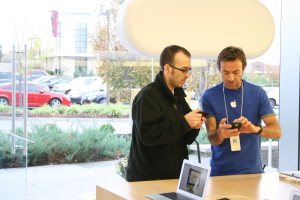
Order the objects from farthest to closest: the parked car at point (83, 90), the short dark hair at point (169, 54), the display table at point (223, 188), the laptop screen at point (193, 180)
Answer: the parked car at point (83, 90) < the short dark hair at point (169, 54) < the display table at point (223, 188) < the laptop screen at point (193, 180)

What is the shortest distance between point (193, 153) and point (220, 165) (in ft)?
8.82

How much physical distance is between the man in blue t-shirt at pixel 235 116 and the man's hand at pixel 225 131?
0.01 m

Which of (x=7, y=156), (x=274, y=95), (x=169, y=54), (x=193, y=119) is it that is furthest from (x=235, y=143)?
(x=274, y=95)

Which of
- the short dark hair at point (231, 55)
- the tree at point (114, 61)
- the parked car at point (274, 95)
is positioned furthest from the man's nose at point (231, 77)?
the parked car at point (274, 95)

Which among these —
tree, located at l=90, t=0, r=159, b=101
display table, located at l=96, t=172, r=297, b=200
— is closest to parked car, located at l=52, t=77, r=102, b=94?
tree, located at l=90, t=0, r=159, b=101

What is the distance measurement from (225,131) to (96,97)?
2.77m

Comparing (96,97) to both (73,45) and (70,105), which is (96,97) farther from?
(73,45)

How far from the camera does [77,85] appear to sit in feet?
18.3

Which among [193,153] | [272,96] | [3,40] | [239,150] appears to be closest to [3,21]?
[3,40]

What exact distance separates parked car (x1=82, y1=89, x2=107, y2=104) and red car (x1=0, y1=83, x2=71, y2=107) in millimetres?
194

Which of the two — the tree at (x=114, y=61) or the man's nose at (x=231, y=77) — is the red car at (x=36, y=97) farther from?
the man's nose at (x=231, y=77)

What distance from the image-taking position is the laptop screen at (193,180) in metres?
2.62

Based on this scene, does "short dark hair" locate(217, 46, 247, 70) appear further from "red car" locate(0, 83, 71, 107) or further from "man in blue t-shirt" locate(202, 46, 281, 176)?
"red car" locate(0, 83, 71, 107)

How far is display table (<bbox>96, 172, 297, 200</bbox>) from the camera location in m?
2.75
